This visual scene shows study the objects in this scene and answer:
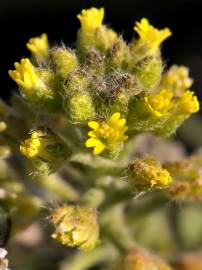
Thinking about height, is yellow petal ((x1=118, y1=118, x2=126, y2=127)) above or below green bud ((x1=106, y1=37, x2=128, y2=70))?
below

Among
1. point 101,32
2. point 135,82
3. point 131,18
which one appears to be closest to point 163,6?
point 131,18

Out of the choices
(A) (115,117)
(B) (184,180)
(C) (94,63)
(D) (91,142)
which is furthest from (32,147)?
(B) (184,180)

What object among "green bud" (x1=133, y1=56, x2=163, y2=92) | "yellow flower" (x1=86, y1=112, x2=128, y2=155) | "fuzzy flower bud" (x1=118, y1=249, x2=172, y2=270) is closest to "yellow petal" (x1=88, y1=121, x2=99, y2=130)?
"yellow flower" (x1=86, y1=112, x2=128, y2=155)

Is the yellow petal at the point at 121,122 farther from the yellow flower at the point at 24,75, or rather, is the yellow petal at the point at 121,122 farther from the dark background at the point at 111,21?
the dark background at the point at 111,21

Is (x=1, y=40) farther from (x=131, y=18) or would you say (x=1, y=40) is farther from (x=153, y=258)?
(x=153, y=258)

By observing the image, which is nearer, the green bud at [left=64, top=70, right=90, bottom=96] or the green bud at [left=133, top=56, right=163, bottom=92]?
the green bud at [left=64, top=70, right=90, bottom=96]

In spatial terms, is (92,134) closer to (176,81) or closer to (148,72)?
(148,72)

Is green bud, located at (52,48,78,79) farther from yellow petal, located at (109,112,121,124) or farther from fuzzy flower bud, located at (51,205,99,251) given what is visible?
fuzzy flower bud, located at (51,205,99,251)
